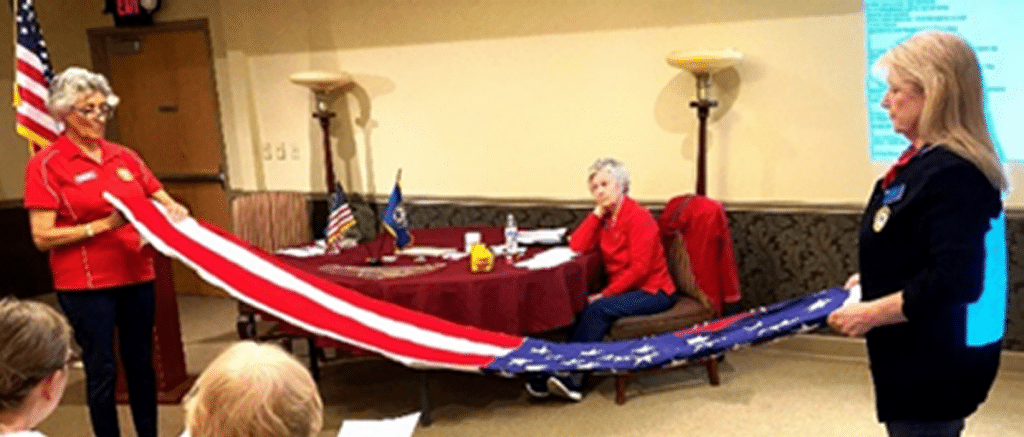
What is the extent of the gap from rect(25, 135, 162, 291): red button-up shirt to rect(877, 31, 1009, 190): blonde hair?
8.11 feet

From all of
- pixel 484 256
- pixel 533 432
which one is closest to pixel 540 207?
pixel 484 256

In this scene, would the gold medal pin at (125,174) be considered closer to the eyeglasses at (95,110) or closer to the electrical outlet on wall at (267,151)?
the eyeglasses at (95,110)

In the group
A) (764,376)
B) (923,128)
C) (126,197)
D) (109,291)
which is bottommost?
(764,376)

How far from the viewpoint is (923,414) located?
73.2 inches

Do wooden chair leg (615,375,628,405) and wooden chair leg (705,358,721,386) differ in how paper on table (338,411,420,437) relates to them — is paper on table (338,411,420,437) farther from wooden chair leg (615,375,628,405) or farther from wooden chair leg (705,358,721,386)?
wooden chair leg (705,358,721,386)

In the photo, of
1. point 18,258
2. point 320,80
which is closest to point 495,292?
point 320,80

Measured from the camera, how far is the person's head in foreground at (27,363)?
142cm

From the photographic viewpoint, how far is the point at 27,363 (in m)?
1.44

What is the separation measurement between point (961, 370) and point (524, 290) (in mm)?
2054

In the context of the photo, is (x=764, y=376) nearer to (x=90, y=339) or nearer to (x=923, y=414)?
(x=923, y=414)

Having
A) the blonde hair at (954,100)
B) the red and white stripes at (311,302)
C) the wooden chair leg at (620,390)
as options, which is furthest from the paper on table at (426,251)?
the blonde hair at (954,100)

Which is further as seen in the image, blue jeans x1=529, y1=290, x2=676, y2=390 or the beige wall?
the beige wall

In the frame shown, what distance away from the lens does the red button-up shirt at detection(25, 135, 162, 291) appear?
9.61ft

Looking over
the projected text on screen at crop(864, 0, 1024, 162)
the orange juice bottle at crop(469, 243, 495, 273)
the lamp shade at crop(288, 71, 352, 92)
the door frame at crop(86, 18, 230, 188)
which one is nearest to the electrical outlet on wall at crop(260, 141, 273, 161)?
the door frame at crop(86, 18, 230, 188)
